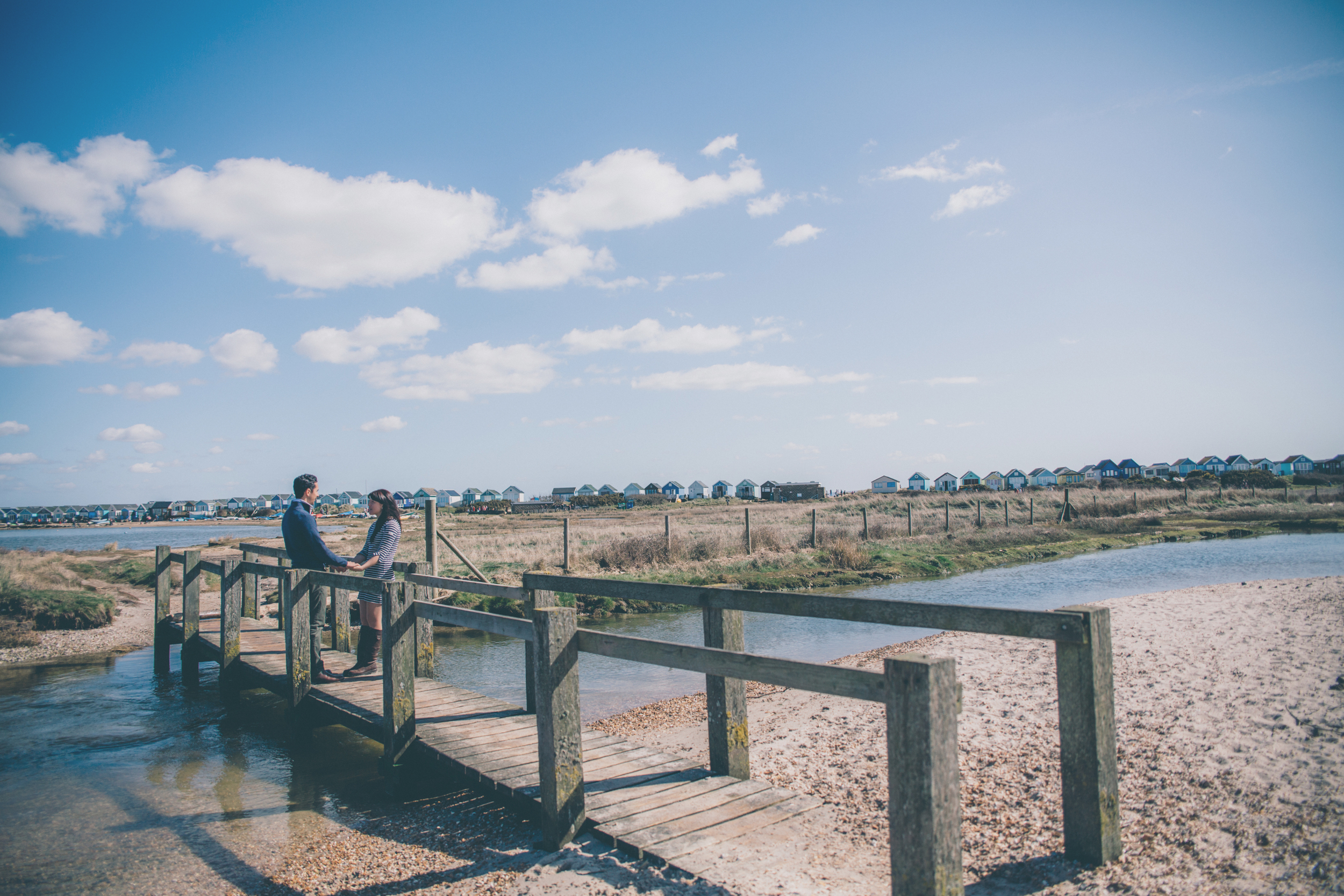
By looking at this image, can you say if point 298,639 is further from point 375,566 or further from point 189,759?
point 189,759

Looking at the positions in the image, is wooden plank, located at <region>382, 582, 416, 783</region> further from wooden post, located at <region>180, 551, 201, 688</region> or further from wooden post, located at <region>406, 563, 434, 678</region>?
wooden post, located at <region>180, 551, 201, 688</region>

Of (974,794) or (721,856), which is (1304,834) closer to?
(974,794)

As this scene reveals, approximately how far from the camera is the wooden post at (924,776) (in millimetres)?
2699

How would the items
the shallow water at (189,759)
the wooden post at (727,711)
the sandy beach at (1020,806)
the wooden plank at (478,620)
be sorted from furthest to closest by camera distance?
the shallow water at (189,759), the wooden post at (727,711), the wooden plank at (478,620), the sandy beach at (1020,806)

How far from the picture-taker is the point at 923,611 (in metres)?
3.85

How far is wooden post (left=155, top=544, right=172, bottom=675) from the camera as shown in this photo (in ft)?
40.6

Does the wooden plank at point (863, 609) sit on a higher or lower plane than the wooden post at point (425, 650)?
higher

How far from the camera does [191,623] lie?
11.3 metres

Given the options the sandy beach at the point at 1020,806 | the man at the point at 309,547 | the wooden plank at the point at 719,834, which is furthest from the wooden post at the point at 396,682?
the wooden plank at the point at 719,834

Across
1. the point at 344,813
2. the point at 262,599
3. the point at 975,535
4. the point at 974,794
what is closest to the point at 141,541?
the point at 262,599

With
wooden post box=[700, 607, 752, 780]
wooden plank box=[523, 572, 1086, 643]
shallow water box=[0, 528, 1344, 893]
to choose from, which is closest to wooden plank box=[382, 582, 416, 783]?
shallow water box=[0, 528, 1344, 893]

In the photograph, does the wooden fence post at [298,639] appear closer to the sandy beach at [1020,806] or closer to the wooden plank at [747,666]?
the sandy beach at [1020,806]

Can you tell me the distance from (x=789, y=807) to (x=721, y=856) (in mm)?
745

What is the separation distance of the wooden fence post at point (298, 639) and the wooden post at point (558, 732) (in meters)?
4.47
